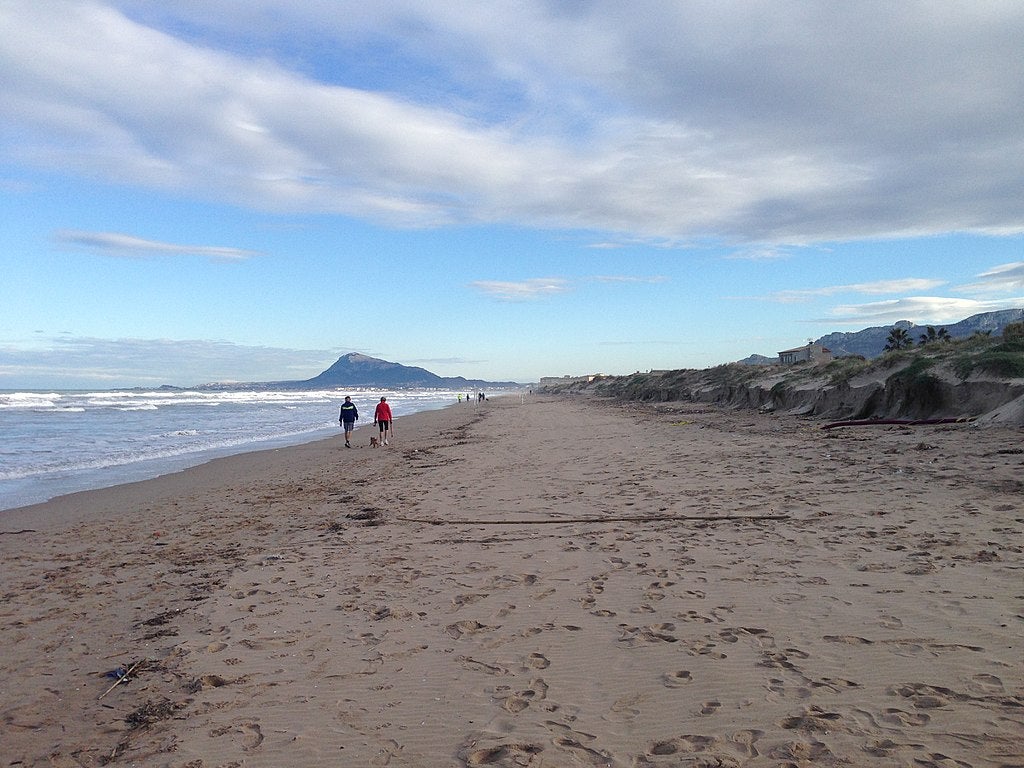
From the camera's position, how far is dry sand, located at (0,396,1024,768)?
10.5 feet

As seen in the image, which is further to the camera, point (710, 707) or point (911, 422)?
point (911, 422)

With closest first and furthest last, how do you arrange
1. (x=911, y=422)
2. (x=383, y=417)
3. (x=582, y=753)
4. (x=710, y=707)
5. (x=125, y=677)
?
(x=582, y=753)
(x=710, y=707)
(x=125, y=677)
(x=911, y=422)
(x=383, y=417)

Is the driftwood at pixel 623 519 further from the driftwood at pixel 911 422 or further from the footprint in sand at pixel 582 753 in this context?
the driftwood at pixel 911 422

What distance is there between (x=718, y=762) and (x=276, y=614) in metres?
3.63

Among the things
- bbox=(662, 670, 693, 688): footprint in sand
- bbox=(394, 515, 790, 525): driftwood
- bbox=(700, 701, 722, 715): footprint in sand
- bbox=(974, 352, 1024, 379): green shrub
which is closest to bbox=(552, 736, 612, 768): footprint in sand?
bbox=(700, 701, 722, 715): footprint in sand

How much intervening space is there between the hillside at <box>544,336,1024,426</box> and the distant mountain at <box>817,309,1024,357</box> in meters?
59.9

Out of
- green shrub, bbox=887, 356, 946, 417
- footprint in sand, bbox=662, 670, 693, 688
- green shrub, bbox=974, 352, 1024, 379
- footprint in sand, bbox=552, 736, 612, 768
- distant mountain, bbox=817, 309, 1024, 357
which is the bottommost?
footprint in sand, bbox=552, 736, 612, 768

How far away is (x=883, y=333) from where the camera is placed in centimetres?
11762

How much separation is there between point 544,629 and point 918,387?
17.6 meters

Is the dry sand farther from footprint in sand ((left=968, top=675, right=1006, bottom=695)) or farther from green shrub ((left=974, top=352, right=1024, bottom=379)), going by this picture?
green shrub ((left=974, top=352, right=1024, bottom=379))

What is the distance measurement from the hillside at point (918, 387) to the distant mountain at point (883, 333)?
59921mm

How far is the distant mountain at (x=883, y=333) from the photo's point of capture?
85.6 meters

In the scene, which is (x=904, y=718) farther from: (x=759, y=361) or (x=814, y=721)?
(x=759, y=361)

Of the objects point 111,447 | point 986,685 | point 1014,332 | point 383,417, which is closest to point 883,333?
point 1014,332
